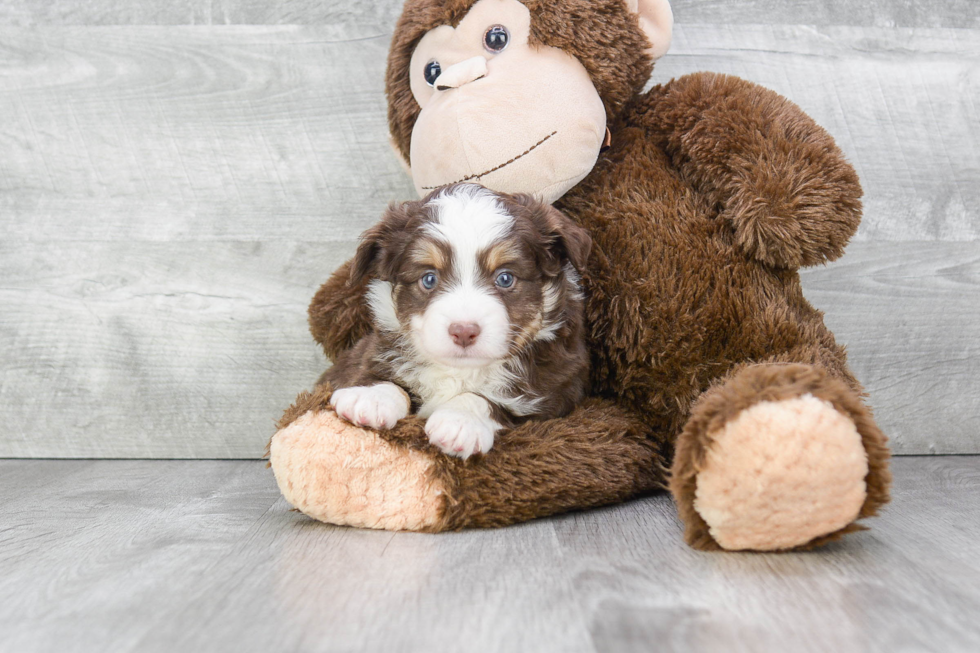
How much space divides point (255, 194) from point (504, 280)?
4.10 ft

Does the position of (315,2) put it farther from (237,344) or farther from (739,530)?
(739,530)

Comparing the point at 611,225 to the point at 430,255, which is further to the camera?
the point at 611,225

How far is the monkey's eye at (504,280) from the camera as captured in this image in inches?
69.9

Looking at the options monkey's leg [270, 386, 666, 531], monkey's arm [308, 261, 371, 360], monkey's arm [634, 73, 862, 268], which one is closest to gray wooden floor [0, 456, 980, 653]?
monkey's leg [270, 386, 666, 531]

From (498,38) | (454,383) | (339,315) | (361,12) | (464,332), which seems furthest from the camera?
(361,12)

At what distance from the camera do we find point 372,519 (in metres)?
1.73

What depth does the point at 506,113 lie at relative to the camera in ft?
6.30

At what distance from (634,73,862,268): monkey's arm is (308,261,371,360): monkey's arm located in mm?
897

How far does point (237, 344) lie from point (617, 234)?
1.36m

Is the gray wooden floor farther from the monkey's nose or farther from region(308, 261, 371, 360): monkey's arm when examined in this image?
the monkey's nose

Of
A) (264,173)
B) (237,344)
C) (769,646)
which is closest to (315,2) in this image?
(264,173)

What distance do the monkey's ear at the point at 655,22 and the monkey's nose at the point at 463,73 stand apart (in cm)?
43

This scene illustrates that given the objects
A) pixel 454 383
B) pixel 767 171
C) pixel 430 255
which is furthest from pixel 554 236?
pixel 767 171

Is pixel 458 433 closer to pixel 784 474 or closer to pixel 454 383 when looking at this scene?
pixel 454 383
